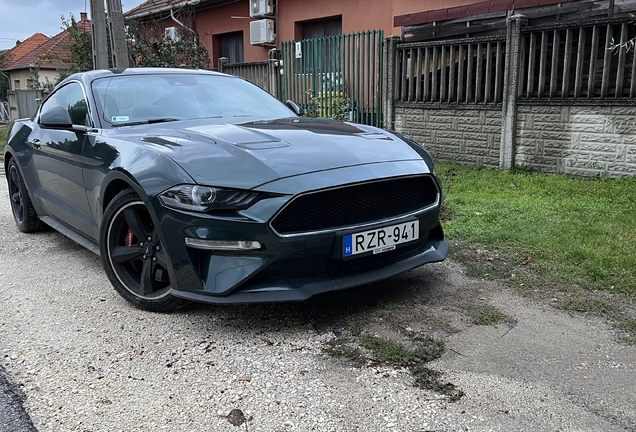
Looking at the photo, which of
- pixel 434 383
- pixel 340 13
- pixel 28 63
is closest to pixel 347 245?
pixel 434 383

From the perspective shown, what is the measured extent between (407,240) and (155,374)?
1.55m

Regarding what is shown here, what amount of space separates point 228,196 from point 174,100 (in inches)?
65.4

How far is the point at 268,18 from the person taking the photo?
14812 millimetres

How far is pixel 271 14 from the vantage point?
14727mm

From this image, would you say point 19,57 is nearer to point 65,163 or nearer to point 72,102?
point 72,102

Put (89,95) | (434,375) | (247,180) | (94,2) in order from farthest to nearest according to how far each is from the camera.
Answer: (94,2) → (89,95) → (247,180) → (434,375)

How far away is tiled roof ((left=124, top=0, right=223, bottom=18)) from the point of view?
16.5 metres

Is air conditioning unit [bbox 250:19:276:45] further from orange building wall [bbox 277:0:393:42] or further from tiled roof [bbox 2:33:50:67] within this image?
tiled roof [bbox 2:33:50:67]

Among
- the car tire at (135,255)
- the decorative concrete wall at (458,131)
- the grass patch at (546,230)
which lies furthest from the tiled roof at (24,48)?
the car tire at (135,255)

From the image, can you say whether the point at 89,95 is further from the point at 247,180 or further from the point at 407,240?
the point at 407,240

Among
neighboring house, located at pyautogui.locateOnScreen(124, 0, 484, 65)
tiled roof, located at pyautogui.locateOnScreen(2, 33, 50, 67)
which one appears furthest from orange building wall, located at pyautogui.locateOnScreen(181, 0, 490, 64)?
tiled roof, located at pyautogui.locateOnScreen(2, 33, 50, 67)

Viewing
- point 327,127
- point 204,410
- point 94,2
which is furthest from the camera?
point 94,2

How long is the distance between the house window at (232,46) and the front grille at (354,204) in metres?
14.1

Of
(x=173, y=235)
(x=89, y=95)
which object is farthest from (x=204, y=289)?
(x=89, y=95)
